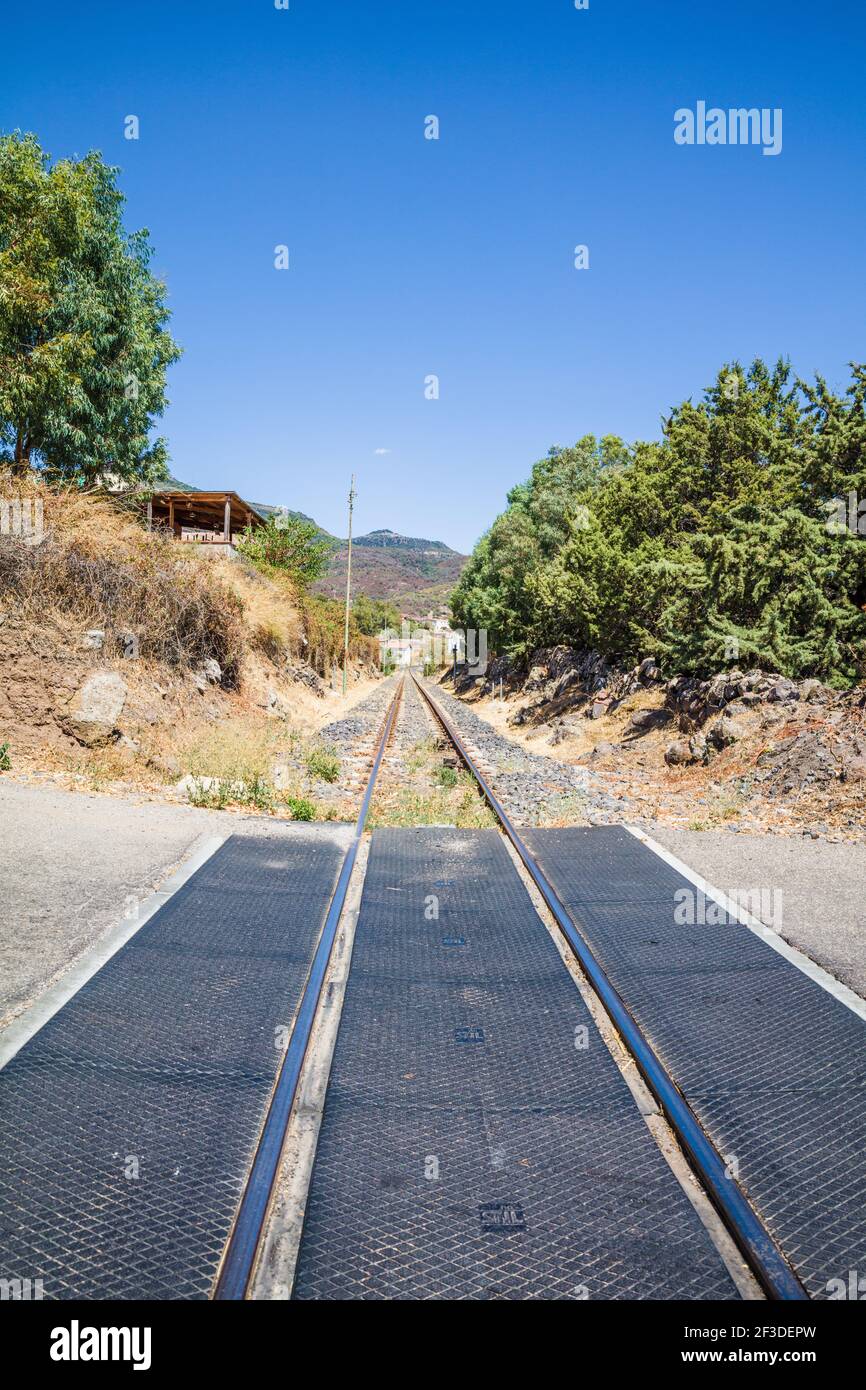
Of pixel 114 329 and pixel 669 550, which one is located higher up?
pixel 114 329

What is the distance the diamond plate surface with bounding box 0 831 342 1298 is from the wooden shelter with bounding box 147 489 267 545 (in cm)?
2552

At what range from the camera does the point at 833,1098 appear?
378cm

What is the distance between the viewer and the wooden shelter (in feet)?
101

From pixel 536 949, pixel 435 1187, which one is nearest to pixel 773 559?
pixel 536 949

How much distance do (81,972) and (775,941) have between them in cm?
494

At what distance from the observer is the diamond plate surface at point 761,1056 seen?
3039 mm

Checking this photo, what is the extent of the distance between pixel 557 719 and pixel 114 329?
18319 millimetres

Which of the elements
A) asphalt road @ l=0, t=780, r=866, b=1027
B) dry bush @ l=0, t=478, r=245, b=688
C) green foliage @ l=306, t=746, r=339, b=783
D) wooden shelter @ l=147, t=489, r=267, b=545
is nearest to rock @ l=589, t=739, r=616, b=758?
green foliage @ l=306, t=746, r=339, b=783

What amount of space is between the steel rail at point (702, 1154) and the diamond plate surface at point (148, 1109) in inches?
76.6

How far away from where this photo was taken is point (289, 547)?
31.4 metres

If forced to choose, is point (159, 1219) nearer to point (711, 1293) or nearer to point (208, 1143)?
point (208, 1143)
